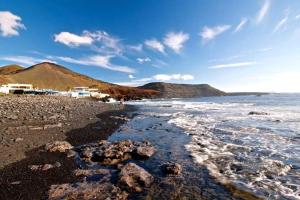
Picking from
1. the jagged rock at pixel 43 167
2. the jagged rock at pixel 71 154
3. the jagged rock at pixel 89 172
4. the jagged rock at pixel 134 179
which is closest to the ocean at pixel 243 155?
the jagged rock at pixel 134 179

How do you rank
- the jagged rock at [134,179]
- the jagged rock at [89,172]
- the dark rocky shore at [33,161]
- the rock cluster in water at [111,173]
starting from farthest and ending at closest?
the jagged rock at [89,172] → the jagged rock at [134,179] → the dark rocky shore at [33,161] → the rock cluster in water at [111,173]

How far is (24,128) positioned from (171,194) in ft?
51.8

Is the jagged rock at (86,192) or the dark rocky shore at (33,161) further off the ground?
the dark rocky shore at (33,161)

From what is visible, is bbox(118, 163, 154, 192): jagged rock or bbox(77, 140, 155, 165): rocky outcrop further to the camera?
bbox(77, 140, 155, 165): rocky outcrop

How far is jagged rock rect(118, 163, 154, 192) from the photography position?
400 inches

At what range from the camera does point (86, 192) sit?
957 cm

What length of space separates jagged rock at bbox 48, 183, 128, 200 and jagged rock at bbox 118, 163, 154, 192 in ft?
1.47

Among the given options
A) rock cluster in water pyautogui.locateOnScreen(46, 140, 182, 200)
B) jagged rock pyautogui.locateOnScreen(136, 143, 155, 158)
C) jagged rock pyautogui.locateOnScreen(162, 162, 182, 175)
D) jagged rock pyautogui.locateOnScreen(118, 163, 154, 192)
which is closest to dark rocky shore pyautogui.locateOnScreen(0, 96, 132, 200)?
rock cluster in water pyautogui.locateOnScreen(46, 140, 182, 200)

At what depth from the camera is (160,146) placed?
711 inches

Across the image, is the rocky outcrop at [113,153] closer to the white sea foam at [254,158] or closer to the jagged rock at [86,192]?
the white sea foam at [254,158]

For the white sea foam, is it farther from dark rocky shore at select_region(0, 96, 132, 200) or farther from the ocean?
dark rocky shore at select_region(0, 96, 132, 200)

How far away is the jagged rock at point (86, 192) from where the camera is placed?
30.3 feet

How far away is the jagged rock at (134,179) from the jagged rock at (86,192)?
1.47 feet

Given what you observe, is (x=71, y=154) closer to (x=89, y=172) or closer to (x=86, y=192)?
(x=89, y=172)
